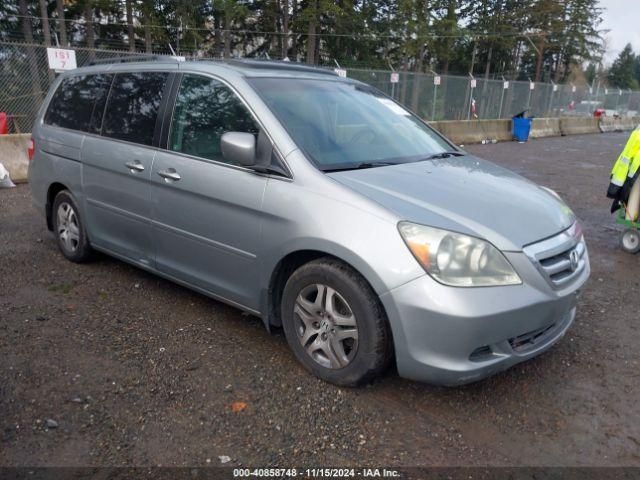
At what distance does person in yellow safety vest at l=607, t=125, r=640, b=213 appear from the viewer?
575cm

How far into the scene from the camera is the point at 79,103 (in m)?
4.73

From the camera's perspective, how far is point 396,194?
9.70 feet

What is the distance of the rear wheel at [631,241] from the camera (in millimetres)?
6031

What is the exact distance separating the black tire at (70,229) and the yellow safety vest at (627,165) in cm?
557

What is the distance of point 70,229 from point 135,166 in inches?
57.4

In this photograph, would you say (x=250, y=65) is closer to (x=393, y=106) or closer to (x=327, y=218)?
(x=393, y=106)

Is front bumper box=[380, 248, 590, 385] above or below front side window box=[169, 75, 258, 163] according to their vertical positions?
below

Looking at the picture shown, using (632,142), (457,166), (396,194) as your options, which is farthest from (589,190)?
(396,194)

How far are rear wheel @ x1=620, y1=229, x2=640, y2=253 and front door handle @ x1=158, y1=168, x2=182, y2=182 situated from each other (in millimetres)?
5155

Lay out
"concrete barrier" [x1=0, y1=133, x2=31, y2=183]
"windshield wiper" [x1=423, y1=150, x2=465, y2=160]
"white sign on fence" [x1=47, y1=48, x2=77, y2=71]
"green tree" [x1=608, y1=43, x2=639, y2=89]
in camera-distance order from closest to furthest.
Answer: "windshield wiper" [x1=423, y1=150, x2=465, y2=160] < "concrete barrier" [x1=0, y1=133, x2=31, y2=183] < "white sign on fence" [x1=47, y1=48, x2=77, y2=71] < "green tree" [x1=608, y1=43, x2=639, y2=89]

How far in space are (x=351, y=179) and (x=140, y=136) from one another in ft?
6.11

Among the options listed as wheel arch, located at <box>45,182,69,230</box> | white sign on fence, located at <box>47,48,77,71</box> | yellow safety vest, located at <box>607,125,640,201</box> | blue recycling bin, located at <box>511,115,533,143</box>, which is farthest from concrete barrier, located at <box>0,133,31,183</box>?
blue recycling bin, located at <box>511,115,533,143</box>

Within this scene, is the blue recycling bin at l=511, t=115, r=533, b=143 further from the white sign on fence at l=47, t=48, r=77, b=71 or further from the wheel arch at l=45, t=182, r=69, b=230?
the wheel arch at l=45, t=182, r=69, b=230

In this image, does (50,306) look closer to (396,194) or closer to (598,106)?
(396,194)
